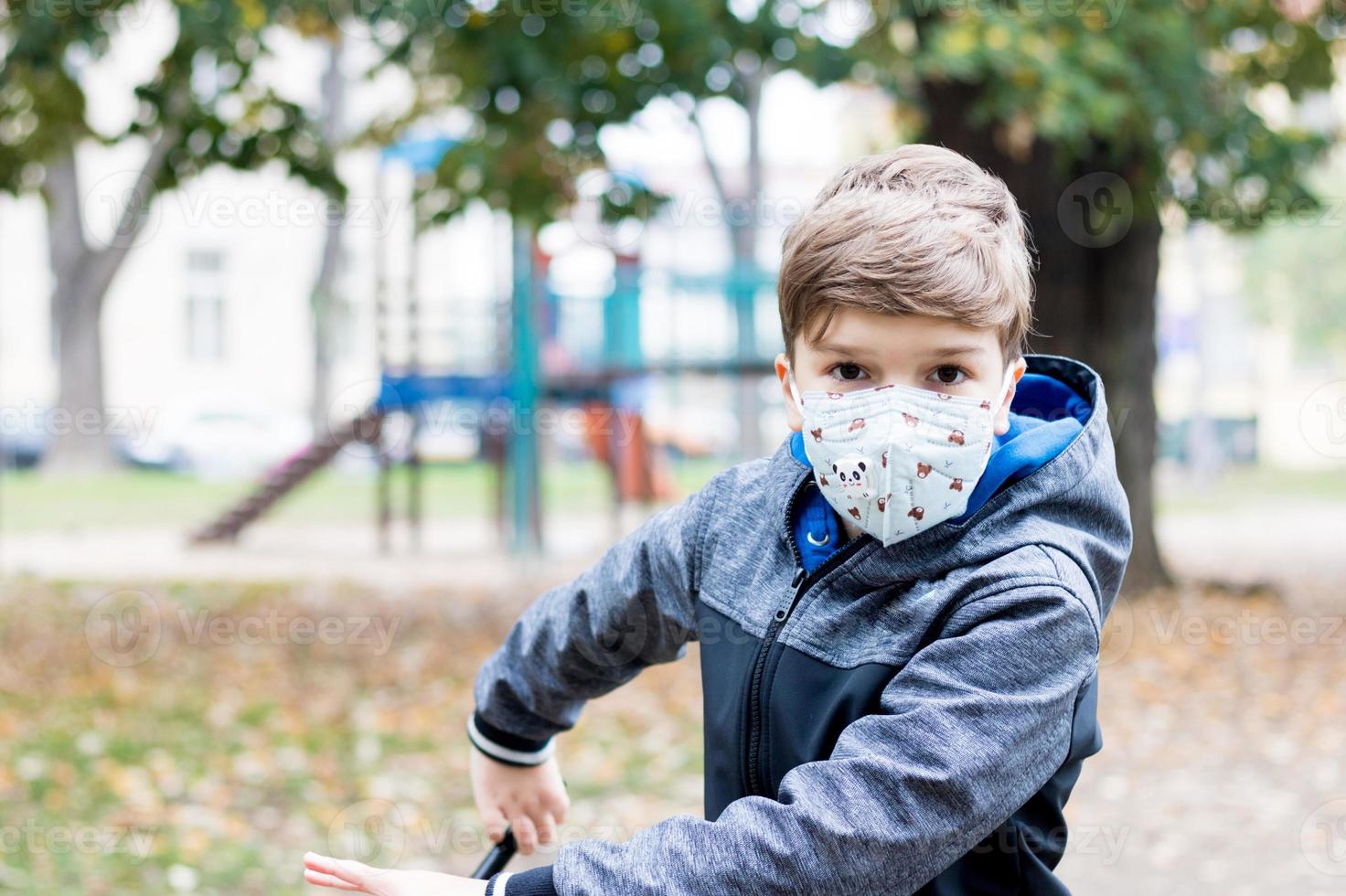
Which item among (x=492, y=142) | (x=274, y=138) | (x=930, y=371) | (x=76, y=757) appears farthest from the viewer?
(x=274, y=138)

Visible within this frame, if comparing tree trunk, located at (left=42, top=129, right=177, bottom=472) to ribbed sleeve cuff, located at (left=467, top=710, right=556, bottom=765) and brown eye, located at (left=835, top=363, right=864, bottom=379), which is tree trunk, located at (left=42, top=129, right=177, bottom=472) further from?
brown eye, located at (left=835, top=363, right=864, bottom=379)

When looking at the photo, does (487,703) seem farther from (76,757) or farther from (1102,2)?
(1102,2)

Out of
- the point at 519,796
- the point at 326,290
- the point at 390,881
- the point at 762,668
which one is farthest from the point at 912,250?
the point at 326,290

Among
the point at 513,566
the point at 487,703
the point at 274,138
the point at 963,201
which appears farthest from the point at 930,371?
the point at 513,566

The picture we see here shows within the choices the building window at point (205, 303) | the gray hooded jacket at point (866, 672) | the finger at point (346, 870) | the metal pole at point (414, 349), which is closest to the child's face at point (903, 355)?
the gray hooded jacket at point (866, 672)

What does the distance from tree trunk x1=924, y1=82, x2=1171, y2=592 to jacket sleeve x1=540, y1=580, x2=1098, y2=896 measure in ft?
23.0

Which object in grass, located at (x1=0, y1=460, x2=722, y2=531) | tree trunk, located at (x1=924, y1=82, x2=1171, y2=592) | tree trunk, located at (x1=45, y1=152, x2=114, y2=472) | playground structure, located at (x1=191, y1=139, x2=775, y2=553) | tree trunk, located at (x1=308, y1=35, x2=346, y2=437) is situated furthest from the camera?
tree trunk, located at (x1=308, y1=35, x2=346, y2=437)

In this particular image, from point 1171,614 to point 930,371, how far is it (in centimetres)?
805

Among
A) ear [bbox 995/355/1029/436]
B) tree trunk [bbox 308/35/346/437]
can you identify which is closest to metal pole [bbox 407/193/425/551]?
tree trunk [bbox 308/35/346/437]

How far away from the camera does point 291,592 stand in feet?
35.8

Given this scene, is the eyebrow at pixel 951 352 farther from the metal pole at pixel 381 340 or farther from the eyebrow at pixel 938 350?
the metal pole at pixel 381 340

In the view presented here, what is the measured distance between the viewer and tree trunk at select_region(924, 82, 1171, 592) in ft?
27.7

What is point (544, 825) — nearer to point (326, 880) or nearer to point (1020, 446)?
point (326, 880)

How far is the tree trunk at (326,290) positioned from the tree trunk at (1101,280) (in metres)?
18.3
